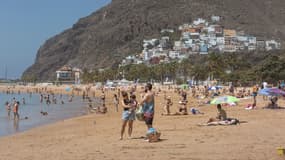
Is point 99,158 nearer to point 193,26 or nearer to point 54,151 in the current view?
point 54,151

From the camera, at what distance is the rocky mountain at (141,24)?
167 meters

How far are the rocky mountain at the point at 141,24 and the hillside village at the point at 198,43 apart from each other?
4.84 m

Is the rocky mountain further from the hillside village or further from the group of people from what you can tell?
the group of people

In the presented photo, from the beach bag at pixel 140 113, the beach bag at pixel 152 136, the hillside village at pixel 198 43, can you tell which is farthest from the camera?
the hillside village at pixel 198 43

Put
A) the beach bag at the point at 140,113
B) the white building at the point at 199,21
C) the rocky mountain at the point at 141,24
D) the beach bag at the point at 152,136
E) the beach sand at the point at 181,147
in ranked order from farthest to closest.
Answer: the white building at the point at 199,21 < the rocky mountain at the point at 141,24 < the beach bag at the point at 140,113 < the beach bag at the point at 152,136 < the beach sand at the point at 181,147

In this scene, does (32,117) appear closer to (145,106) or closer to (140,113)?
(140,113)

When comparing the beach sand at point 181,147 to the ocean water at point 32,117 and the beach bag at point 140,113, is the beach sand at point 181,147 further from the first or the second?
the ocean water at point 32,117

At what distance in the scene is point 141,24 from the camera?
172 metres

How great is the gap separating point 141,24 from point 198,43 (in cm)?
2618

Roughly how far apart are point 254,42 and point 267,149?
478 feet

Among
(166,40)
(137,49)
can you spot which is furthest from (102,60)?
(166,40)

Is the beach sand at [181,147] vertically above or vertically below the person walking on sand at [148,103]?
below

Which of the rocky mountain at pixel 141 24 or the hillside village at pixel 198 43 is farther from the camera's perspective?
the rocky mountain at pixel 141 24

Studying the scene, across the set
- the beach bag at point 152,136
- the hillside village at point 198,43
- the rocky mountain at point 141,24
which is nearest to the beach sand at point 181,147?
the beach bag at point 152,136
